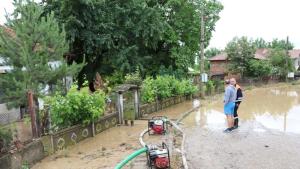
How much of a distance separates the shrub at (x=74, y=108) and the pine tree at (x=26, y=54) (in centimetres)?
159

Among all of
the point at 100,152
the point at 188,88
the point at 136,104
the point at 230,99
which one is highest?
the point at 230,99

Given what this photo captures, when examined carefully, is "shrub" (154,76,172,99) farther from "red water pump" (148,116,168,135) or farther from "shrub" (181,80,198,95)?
"red water pump" (148,116,168,135)

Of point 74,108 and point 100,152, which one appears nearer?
point 100,152

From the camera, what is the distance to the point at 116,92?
17.4 meters

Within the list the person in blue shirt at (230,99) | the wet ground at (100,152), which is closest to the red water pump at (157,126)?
the wet ground at (100,152)

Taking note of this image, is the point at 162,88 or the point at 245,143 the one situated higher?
the point at 162,88

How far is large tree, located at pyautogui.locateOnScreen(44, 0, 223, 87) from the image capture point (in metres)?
25.1

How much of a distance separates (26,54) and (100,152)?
Result: 16.7 feet

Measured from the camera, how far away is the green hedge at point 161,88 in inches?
828

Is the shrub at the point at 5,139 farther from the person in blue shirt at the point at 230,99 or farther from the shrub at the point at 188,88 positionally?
the shrub at the point at 188,88

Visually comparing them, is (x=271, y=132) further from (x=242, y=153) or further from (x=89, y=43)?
(x=89, y=43)

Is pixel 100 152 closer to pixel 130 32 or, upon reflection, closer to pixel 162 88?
pixel 162 88

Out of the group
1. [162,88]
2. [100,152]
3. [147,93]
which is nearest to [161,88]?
[162,88]

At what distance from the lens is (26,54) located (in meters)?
14.0
